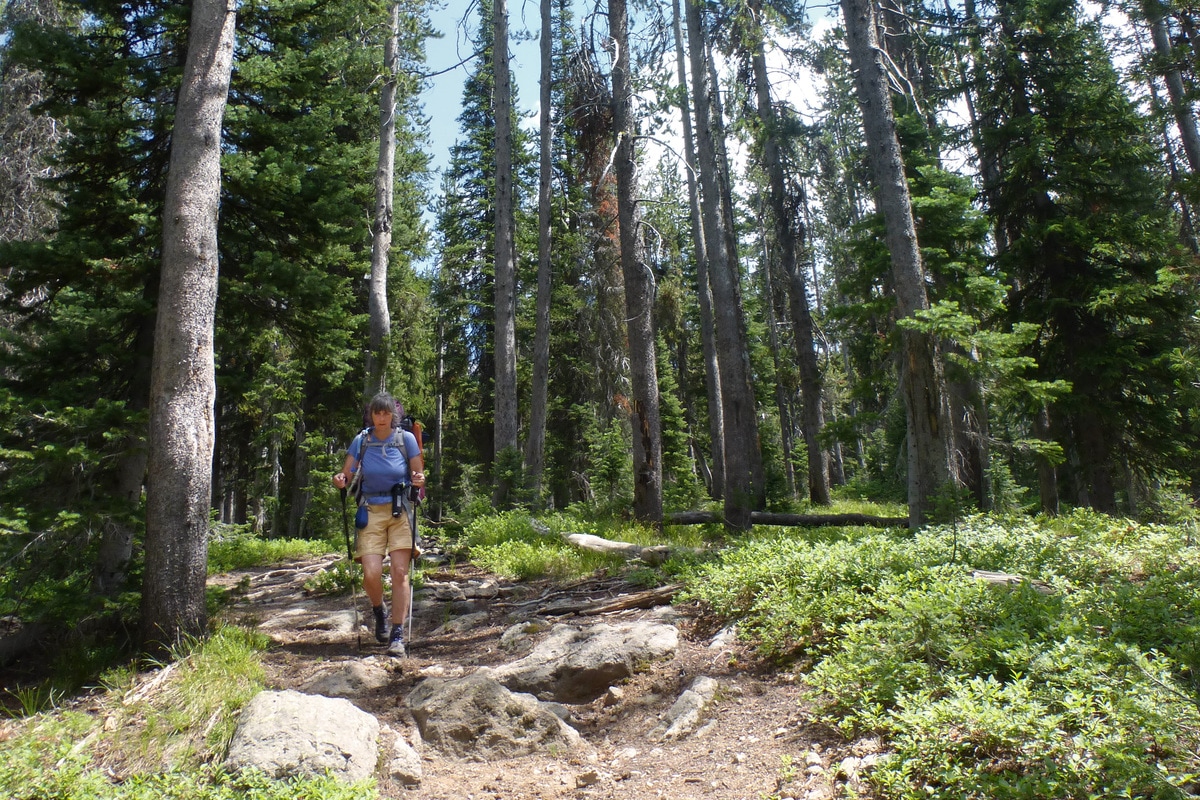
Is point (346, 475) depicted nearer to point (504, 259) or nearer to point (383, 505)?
point (383, 505)

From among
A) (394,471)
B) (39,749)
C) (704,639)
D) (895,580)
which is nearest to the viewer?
(39,749)

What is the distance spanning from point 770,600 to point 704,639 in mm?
A: 686

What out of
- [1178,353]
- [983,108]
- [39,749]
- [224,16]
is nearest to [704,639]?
[39,749]

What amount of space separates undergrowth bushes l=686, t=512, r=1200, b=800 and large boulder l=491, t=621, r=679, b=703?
0.72 metres

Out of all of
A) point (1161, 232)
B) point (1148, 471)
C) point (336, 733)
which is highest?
point (1161, 232)

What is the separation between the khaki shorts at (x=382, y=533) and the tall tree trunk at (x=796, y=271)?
14.1 meters

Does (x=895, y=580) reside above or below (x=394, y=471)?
below

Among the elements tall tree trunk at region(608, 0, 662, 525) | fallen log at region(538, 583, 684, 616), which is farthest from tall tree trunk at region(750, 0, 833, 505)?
fallen log at region(538, 583, 684, 616)

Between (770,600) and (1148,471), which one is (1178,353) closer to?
(1148,471)

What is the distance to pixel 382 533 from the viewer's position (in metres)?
6.23

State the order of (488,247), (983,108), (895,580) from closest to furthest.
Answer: (895,580)
(983,108)
(488,247)

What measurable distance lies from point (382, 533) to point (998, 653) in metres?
4.74

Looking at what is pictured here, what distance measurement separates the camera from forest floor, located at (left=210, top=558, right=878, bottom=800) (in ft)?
11.7

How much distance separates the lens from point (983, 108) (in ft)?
49.5
